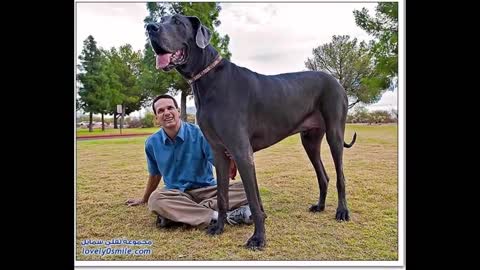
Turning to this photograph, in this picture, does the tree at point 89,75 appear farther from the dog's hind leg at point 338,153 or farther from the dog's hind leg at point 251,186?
the dog's hind leg at point 338,153

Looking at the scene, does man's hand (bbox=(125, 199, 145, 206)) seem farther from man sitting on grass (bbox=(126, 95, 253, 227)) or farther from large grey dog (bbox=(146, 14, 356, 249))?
large grey dog (bbox=(146, 14, 356, 249))

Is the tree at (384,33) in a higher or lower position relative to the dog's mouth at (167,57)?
higher

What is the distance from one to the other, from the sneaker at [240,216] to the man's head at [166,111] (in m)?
0.95

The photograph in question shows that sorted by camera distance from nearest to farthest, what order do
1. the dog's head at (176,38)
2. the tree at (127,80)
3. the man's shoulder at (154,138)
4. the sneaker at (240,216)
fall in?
the dog's head at (176,38), the tree at (127,80), the sneaker at (240,216), the man's shoulder at (154,138)

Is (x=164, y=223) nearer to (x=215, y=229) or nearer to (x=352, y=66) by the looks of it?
(x=215, y=229)

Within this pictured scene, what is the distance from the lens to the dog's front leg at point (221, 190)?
11.5 feet

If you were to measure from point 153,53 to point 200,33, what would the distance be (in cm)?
58

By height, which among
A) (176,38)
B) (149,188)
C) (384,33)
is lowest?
(149,188)

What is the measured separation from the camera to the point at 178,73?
349cm

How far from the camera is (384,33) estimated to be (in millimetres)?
3385

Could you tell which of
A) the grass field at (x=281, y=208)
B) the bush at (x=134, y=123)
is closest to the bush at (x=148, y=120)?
the bush at (x=134, y=123)

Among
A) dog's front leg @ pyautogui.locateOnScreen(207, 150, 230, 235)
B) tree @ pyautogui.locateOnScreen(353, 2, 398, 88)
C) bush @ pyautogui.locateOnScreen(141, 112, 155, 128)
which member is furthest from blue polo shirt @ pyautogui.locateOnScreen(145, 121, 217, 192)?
tree @ pyautogui.locateOnScreen(353, 2, 398, 88)

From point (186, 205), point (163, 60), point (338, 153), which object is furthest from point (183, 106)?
point (338, 153)
